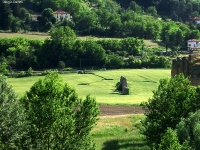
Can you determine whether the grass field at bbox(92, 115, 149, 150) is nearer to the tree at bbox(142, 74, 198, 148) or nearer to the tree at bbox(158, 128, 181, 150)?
the tree at bbox(142, 74, 198, 148)

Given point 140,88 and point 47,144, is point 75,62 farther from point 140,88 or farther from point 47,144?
point 47,144

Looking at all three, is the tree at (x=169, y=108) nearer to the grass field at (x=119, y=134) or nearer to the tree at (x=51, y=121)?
the grass field at (x=119, y=134)

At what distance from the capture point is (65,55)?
11912 cm

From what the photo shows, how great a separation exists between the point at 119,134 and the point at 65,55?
7214 centimetres

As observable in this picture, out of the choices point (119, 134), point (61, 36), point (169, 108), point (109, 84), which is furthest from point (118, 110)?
point (61, 36)

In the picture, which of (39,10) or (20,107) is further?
(39,10)

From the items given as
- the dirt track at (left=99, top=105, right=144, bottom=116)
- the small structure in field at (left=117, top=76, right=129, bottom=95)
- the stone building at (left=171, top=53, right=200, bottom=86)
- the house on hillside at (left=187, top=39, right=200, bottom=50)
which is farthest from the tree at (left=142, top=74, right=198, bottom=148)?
the house on hillside at (left=187, top=39, right=200, bottom=50)

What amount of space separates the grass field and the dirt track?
3655 millimetres

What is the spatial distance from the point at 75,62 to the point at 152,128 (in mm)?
81206

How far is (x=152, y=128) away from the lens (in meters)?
37.0

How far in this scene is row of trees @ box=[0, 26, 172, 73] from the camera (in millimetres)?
114181

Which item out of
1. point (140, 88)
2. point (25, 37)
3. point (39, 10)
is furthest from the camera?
point (39, 10)

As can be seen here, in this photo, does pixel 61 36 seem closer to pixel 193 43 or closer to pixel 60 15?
pixel 60 15

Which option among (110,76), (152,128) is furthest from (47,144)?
(110,76)
